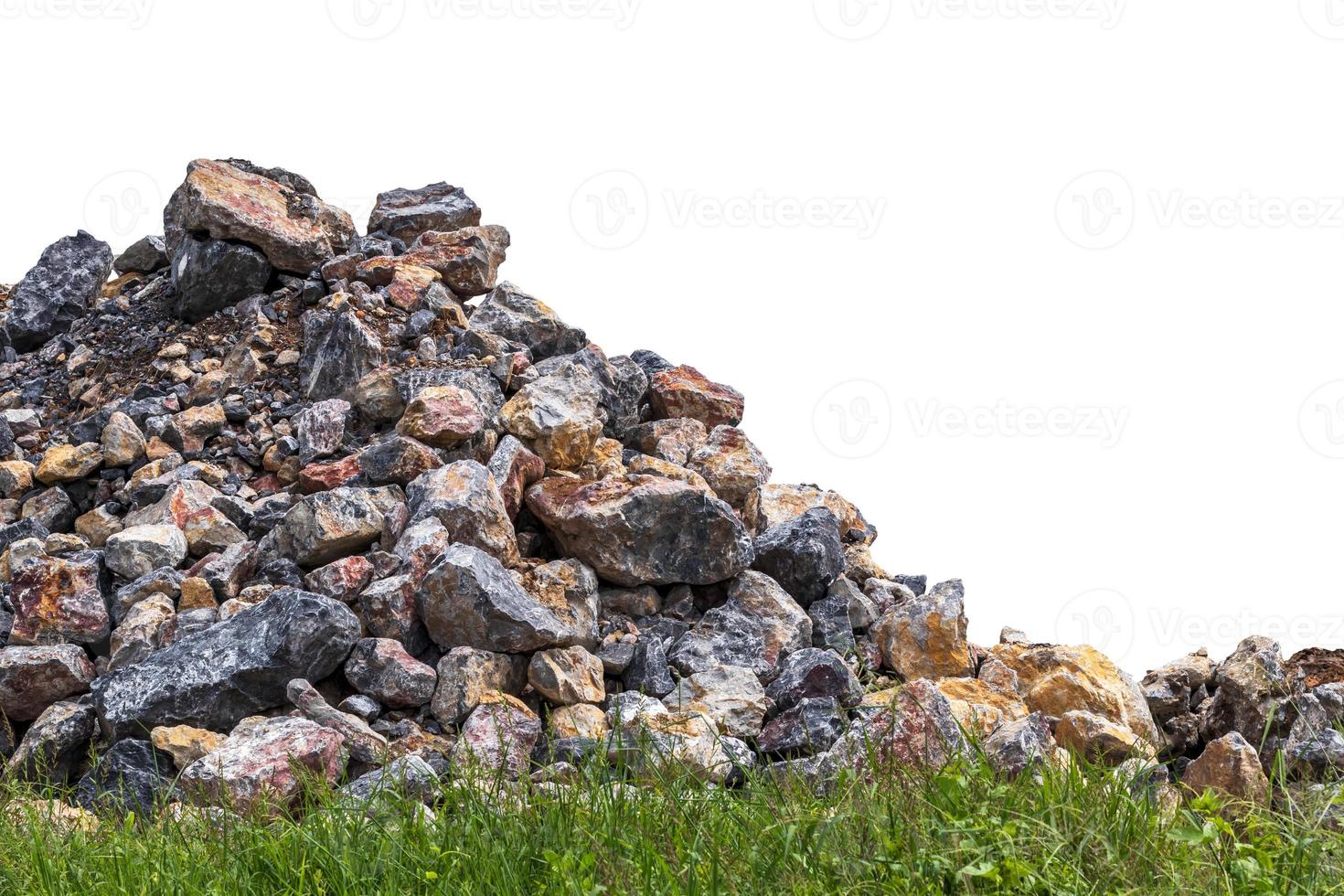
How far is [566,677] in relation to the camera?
721 cm

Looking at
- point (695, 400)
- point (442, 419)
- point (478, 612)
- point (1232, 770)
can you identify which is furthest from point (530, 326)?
point (1232, 770)

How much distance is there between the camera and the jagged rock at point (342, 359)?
31.0ft

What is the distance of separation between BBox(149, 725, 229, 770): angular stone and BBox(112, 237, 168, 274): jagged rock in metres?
6.42

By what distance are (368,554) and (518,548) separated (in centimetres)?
111

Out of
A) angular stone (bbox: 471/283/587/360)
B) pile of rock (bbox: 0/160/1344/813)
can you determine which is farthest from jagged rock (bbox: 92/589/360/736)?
angular stone (bbox: 471/283/587/360)

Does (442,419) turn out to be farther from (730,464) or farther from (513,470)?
(730,464)

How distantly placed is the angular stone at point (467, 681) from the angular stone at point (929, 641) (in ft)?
8.66

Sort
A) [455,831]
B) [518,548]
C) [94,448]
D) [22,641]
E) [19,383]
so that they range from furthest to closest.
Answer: [19,383] → [94,448] → [518,548] → [22,641] → [455,831]

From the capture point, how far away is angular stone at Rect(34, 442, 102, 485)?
358 inches

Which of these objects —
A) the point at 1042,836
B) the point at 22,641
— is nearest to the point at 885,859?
the point at 1042,836

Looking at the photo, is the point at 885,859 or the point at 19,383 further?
the point at 19,383

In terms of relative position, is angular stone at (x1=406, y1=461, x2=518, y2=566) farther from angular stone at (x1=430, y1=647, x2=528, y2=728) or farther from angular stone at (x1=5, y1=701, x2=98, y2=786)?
angular stone at (x1=5, y1=701, x2=98, y2=786)

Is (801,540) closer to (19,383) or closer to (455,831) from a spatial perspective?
(455,831)

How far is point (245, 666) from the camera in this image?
706 cm
